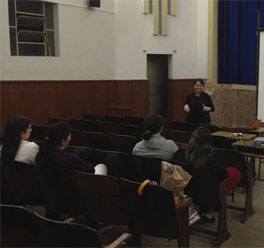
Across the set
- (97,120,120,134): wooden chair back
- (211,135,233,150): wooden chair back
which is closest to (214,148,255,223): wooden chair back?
(211,135,233,150): wooden chair back

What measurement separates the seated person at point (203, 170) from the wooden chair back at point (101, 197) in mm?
730

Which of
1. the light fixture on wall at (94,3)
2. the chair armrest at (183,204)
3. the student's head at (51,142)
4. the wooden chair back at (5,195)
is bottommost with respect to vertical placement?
the wooden chair back at (5,195)

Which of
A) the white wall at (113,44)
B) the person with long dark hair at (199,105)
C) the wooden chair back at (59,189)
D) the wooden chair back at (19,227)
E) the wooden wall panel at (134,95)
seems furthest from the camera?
the wooden wall panel at (134,95)

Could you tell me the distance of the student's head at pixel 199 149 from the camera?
297 centimetres

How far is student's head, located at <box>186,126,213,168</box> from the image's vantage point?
2969mm

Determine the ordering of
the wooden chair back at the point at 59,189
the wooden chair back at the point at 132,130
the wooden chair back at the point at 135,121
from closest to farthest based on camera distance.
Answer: the wooden chair back at the point at 59,189 → the wooden chair back at the point at 132,130 → the wooden chair back at the point at 135,121

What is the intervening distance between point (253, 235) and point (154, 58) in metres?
7.46

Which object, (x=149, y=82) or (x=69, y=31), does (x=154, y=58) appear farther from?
(x=69, y=31)

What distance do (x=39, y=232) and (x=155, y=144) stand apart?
5.45ft

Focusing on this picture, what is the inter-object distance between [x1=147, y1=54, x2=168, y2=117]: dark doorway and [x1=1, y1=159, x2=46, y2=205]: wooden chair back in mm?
7229

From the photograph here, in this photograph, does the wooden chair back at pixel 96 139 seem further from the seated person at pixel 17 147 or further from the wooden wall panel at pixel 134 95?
the wooden wall panel at pixel 134 95

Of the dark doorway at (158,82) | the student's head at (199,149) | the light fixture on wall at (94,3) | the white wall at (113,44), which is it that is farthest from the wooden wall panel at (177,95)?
the student's head at (199,149)

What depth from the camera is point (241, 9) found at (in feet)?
33.2

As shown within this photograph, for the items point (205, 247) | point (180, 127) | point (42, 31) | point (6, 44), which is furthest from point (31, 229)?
point (42, 31)
